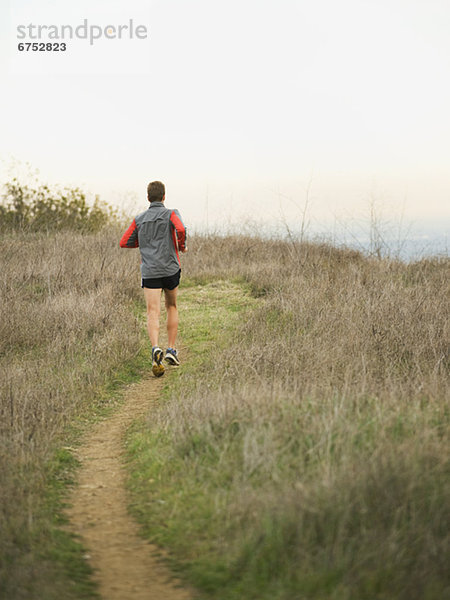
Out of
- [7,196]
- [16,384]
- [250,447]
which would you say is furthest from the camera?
[7,196]

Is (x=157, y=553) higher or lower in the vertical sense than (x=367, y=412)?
lower

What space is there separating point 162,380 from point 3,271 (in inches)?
235

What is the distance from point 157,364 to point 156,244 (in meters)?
1.43

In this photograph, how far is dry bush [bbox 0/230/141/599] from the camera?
129 inches

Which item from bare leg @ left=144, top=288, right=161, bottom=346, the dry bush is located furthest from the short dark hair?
the dry bush

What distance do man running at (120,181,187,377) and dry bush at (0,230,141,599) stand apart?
725 millimetres

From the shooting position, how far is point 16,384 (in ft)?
18.7

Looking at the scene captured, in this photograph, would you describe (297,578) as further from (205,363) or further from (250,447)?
(205,363)

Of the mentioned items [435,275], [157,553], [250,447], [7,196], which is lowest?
[157,553]

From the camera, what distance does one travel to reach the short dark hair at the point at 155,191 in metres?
6.95

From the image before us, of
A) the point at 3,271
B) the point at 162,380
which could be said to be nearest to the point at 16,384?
the point at 162,380

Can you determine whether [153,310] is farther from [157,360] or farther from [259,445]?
[259,445]

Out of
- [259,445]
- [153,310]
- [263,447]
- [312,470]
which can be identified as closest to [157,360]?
[153,310]

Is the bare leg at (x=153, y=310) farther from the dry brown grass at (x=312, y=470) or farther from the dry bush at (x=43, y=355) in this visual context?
the dry brown grass at (x=312, y=470)
